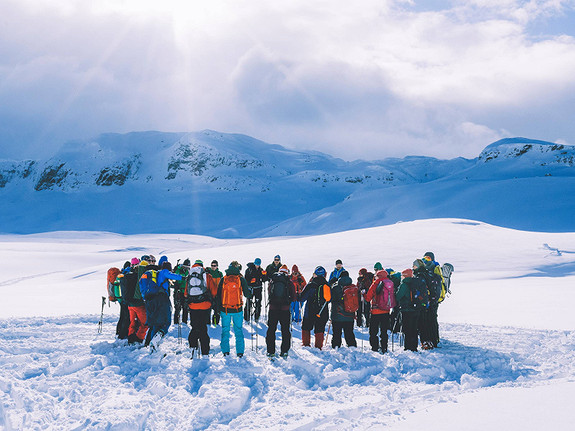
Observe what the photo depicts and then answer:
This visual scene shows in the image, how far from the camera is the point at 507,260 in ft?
78.0

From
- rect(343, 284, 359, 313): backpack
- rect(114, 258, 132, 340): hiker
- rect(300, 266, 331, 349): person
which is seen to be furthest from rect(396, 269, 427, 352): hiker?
rect(114, 258, 132, 340): hiker

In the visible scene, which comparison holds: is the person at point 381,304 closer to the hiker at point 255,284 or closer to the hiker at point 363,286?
the hiker at point 363,286

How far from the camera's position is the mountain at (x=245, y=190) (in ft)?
192

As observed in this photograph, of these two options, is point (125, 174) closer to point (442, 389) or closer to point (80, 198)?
point (80, 198)

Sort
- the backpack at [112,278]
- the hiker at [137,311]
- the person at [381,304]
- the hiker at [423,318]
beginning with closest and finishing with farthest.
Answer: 1. the person at [381,304]
2. the hiker at [137,311]
3. the hiker at [423,318]
4. the backpack at [112,278]

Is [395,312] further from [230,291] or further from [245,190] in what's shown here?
[245,190]

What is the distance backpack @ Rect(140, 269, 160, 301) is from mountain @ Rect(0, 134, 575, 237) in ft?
154

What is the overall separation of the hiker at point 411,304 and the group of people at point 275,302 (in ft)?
0.06

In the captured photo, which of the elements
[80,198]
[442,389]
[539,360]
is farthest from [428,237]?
[80,198]

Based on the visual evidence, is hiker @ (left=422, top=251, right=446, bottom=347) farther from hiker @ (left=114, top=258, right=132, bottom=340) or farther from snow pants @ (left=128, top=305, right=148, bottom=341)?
hiker @ (left=114, top=258, right=132, bottom=340)

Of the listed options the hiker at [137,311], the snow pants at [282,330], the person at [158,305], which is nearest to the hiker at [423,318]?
the snow pants at [282,330]

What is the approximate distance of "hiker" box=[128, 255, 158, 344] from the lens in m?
8.30

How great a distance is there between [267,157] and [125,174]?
46.9 m

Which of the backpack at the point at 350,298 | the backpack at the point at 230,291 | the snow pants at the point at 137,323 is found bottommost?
the snow pants at the point at 137,323
